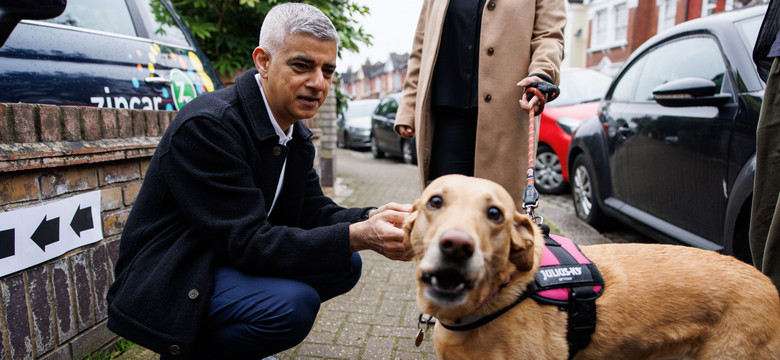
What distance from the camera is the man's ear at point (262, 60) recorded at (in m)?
2.12

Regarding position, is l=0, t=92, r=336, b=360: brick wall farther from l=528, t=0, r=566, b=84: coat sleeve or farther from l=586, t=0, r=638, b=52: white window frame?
l=586, t=0, r=638, b=52: white window frame

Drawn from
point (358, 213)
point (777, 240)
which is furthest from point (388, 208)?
point (777, 240)

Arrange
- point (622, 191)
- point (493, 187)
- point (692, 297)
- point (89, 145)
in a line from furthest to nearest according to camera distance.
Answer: point (622, 191)
point (89, 145)
point (692, 297)
point (493, 187)

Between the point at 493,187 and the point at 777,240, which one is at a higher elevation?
the point at 493,187

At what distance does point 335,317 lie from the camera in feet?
10.5

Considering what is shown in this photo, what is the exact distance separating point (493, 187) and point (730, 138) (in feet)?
6.64

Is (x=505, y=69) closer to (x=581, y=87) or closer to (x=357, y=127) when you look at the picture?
(x=581, y=87)

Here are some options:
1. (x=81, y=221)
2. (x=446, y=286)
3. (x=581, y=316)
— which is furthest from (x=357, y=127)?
(x=446, y=286)

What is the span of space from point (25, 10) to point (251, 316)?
1343 mm

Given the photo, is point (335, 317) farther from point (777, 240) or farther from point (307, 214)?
point (777, 240)

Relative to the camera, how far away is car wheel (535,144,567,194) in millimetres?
7000

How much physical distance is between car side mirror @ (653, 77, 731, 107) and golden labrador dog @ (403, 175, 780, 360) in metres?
1.44

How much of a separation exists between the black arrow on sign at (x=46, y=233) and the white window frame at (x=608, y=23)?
24.1 meters

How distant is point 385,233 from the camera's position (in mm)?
1821
